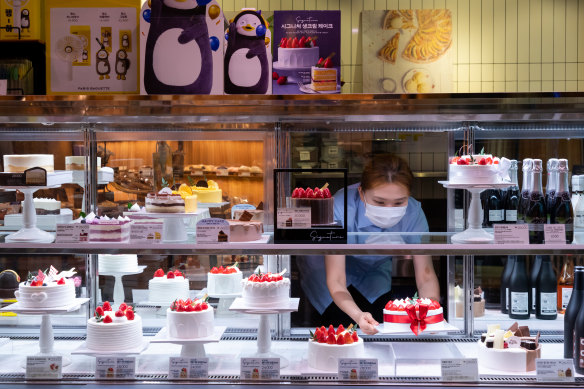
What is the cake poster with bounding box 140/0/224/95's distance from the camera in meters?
2.63

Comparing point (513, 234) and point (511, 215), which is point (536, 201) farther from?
point (513, 234)

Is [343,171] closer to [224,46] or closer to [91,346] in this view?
[224,46]

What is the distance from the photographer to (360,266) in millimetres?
3285

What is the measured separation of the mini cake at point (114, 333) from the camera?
8.68 feet

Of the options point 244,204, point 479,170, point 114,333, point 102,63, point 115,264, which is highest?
point 102,63

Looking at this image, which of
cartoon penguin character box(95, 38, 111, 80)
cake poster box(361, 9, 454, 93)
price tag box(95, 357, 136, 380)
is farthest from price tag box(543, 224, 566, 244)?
cake poster box(361, 9, 454, 93)

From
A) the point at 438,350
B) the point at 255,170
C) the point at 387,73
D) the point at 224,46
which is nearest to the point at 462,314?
the point at 438,350

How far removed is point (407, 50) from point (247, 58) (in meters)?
3.37

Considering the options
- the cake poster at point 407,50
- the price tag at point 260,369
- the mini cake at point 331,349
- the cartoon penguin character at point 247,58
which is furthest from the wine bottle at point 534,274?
the cake poster at point 407,50

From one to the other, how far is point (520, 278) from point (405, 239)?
87 cm

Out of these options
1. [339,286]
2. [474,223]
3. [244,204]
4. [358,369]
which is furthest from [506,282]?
[244,204]

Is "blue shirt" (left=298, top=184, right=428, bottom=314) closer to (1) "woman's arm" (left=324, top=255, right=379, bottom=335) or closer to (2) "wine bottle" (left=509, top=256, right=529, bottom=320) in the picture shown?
(1) "woman's arm" (left=324, top=255, right=379, bottom=335)

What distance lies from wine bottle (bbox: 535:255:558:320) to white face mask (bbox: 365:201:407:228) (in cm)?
80

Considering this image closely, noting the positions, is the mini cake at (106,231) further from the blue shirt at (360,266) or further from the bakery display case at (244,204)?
the blue shirt at (360,266)
